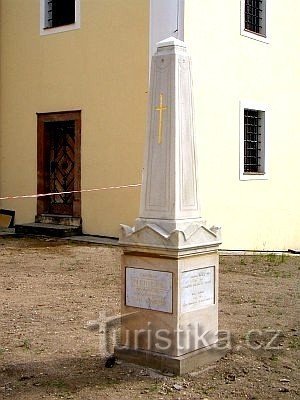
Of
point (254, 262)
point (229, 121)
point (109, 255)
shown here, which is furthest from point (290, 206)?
point (109, 255)

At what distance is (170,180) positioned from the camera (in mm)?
5133

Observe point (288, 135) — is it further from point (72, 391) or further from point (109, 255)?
point (72, 391)

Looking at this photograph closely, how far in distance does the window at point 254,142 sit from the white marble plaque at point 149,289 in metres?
8.21

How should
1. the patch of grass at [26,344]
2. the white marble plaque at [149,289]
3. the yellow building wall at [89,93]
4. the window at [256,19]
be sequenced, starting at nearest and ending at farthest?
the white marble plaque at [149,289] < the patch of grass at [26,344] < the yellow building wall at [89,93] < the window at [256,19]

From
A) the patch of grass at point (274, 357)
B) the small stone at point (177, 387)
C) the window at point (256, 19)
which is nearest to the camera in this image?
the small stone at point (177, 387)

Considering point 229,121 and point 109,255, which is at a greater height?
point 229,121

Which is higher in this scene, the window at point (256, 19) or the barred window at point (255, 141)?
the window at point (256, 19)

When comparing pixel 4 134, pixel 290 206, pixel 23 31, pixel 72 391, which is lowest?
pixel 72 391

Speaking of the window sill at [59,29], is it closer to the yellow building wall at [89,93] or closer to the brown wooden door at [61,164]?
the yellow building wall at [89,93]

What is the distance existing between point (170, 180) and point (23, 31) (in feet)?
32.4

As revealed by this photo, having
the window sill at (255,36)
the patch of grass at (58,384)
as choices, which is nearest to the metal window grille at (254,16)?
the window sill at (255,36)

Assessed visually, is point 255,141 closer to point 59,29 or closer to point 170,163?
point 59,29

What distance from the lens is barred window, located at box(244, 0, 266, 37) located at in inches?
530

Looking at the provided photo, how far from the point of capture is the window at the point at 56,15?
1339cm
